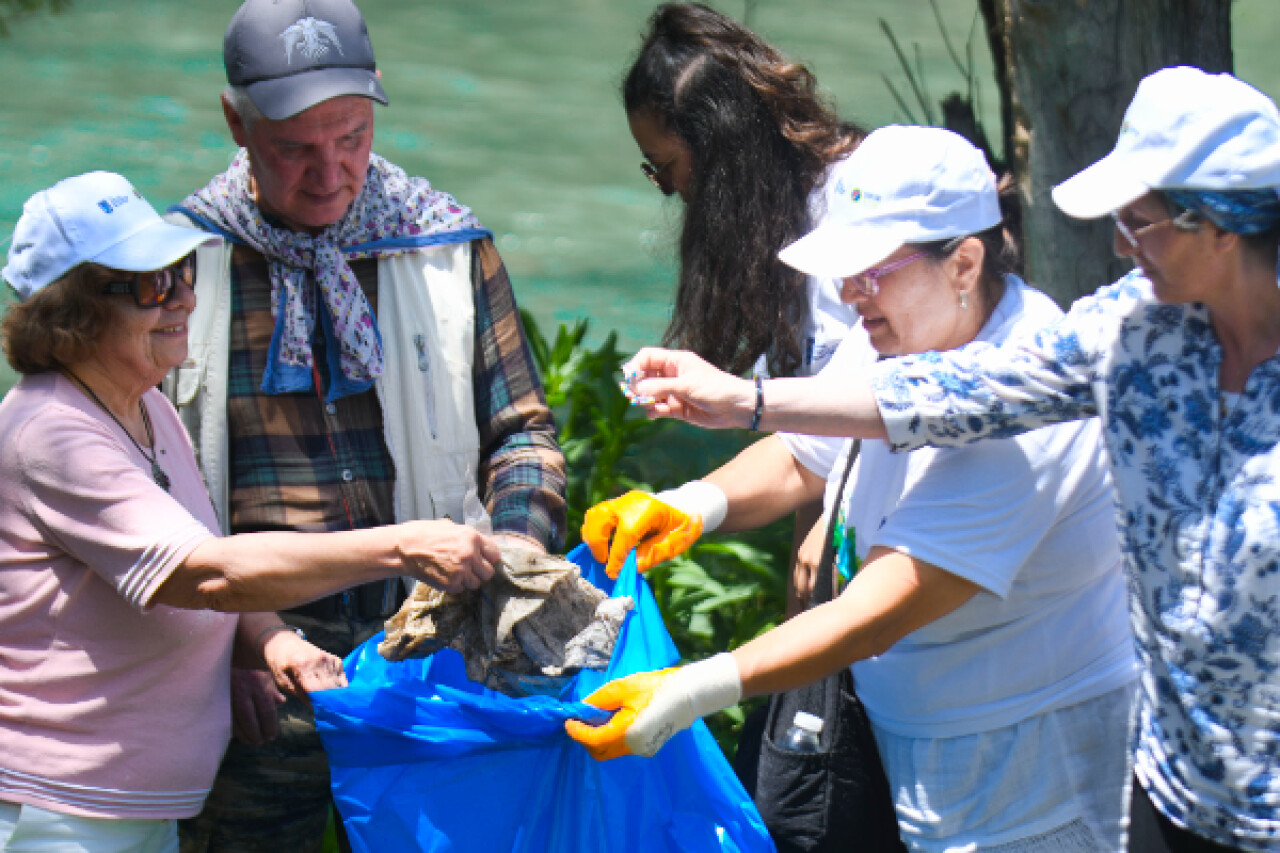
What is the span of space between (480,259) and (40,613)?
101cm

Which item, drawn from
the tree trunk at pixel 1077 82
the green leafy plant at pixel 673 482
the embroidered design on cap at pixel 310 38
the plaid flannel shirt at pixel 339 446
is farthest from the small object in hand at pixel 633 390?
the tree trunk at pixel 1077 82

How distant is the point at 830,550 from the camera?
2.18 metres

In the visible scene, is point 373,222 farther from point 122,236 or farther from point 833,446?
point 833,446

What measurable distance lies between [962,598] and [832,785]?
461 mm

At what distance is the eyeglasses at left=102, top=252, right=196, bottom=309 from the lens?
196 cm

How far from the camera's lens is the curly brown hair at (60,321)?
75.7 inches

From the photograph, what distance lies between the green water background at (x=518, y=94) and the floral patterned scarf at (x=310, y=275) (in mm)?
2143

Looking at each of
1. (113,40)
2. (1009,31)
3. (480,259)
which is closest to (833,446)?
(480,259)

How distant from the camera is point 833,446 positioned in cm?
231

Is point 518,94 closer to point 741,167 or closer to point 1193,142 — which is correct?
point 741,167

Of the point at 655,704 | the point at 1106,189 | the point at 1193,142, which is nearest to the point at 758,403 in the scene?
the point at 655,704

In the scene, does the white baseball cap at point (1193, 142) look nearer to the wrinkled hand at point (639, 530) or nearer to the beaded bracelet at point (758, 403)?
the beaded bracelet at point (758, 403)

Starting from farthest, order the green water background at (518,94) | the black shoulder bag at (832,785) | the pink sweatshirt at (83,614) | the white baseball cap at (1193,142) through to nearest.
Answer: the green water background at (518,94) < the black shoulder bag at (832,785) < the pink sweatshirt at (83,614) < the white baseball cap at (1193,142)

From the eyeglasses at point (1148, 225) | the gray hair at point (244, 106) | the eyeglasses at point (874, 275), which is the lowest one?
the eyeglasses at point (874, 275)
